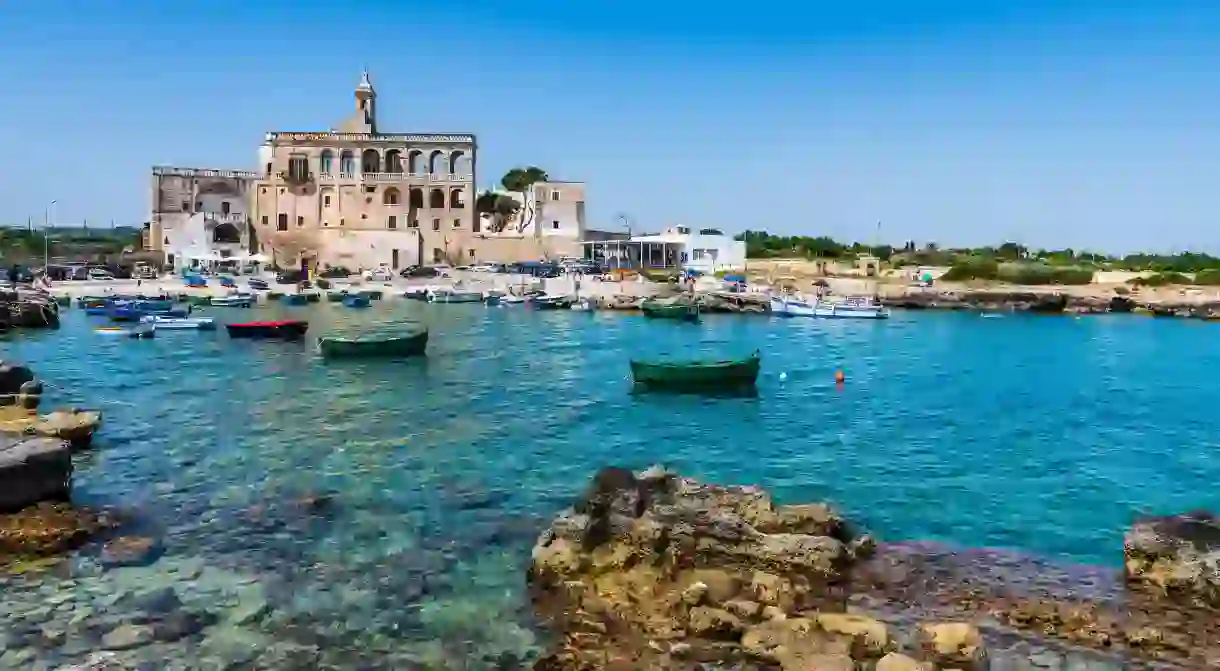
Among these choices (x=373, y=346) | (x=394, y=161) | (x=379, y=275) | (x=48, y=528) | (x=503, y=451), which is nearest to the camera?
(x=48, y=528)

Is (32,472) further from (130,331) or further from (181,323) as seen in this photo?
(181,323)

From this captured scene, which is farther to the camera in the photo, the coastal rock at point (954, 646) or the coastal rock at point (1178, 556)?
the coastal rock at point (1178, 556)

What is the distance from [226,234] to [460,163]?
2133cm

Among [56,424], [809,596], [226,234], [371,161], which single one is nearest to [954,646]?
[809,596]

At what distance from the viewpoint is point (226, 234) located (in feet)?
287

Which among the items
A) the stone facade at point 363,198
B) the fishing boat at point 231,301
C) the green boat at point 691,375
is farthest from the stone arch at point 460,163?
the green boat at point 691,375

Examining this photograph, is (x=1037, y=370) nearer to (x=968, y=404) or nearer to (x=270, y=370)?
(x=968, y=404)

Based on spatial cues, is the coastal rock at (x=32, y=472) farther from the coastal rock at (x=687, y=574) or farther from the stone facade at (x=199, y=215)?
the stone facade at (x=199, y=215)

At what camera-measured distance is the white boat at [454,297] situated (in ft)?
245

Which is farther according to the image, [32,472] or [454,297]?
[454,297]

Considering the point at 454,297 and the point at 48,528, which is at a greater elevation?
the point at 454,297

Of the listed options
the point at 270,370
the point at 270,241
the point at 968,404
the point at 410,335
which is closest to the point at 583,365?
the point at 410,335

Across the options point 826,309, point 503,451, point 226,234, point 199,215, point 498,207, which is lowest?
point 503,451

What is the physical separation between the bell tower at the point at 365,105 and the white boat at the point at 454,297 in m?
21.7
